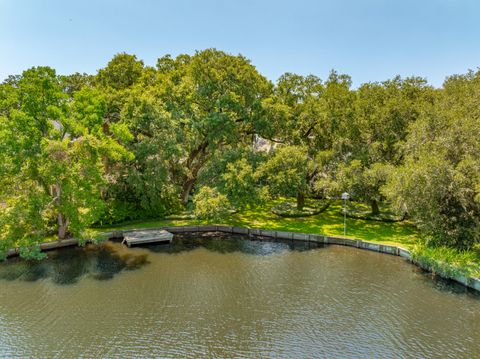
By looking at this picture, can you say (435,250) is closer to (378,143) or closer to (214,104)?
(378,143)

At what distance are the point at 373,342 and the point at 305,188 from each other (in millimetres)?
15517

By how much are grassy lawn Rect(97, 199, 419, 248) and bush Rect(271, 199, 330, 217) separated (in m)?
0.45

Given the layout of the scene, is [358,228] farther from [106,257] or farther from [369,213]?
[106,257]

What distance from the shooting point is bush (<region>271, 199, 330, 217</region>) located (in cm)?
2964

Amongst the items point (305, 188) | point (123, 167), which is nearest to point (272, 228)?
point (305, 188)

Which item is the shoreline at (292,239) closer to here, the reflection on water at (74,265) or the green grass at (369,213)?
the reflection on water at (74,265)

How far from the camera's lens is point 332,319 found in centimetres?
1374

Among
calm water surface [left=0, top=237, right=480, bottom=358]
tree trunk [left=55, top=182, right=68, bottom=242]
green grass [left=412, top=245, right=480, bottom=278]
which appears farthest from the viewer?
tree trunk [left=55, top=182, right=68, bottom=242]

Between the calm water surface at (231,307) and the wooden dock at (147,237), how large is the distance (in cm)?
190

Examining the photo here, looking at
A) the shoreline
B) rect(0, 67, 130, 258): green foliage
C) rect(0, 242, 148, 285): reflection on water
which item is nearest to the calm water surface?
rect(0, 242, 148, 285): reflection on water

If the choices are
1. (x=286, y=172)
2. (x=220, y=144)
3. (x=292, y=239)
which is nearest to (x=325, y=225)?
(x=292, y=239)

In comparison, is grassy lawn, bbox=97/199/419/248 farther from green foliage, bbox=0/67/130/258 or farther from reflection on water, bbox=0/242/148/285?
green foliage, bbox=0/67/130/258

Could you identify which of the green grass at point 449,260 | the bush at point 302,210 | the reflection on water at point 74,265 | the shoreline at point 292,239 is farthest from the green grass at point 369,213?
the reflection on water at point 74,265

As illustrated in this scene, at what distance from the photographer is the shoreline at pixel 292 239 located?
697 inches
